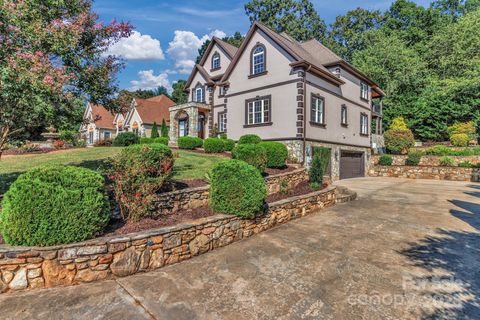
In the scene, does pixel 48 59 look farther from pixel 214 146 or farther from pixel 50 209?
pixel 214 146

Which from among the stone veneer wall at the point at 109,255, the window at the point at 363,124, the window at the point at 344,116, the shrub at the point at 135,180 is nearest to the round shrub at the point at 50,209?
the stone veneer wall at the point at 109,255

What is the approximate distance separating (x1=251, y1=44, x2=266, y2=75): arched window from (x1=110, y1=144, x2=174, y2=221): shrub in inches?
454

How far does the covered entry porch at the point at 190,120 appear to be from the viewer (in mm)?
22500

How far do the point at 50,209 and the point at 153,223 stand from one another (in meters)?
1.95

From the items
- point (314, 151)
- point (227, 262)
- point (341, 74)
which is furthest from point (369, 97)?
point (227, 262)

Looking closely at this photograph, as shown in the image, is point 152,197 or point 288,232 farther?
point 288,232

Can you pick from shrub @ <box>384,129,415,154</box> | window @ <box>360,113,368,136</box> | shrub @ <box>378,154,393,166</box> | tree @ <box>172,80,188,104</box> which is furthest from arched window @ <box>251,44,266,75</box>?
tree @ <box>172,80,188,104</box>

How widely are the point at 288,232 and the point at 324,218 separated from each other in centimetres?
200

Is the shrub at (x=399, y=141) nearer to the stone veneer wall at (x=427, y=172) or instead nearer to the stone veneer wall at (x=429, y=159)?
the stone veneer wall at (x=429, y=159)

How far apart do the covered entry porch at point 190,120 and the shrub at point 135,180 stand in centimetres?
1624

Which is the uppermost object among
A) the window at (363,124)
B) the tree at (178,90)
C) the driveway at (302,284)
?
the tree at (178,90)

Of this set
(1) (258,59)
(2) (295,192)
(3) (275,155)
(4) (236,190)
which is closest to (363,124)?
(1) (258,59)

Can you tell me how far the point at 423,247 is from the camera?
5703 mm

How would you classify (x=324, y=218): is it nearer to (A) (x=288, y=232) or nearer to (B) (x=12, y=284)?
(A) (x=288, y=232)
